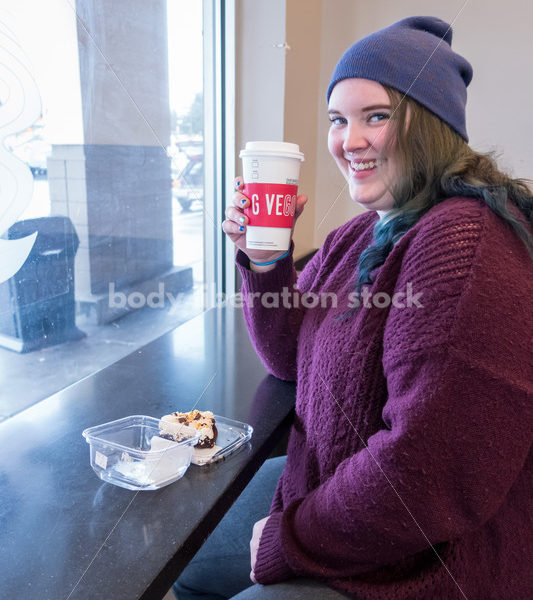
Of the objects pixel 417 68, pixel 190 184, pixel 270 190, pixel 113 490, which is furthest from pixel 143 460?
pixel 190 184

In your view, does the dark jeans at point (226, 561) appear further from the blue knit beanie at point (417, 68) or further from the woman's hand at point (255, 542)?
the blue knit beanie at point (417, 68)

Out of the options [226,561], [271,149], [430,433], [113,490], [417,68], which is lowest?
[226,561]

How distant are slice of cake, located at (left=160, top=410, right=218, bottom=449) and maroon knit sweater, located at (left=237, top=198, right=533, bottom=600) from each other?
0.50 feet

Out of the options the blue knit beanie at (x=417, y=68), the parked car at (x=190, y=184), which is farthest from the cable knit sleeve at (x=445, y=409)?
the parked car at (x=190, y=184)

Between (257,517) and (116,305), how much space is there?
2.11 feet

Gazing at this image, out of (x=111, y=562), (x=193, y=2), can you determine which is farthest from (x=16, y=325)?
(x=193, y=2)

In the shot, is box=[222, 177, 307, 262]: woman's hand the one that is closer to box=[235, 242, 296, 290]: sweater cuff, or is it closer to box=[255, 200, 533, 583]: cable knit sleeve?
box=[235, 242, 296, 290]: sweater cuff

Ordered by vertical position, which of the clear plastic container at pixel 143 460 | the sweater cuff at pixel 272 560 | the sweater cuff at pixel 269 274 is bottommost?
the sweater cuff at pixel 272 560

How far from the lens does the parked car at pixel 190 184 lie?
1525 mm

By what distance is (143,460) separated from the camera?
75 centimetres

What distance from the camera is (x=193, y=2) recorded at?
4.91ft

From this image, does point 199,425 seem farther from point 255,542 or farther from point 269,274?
point 269,274

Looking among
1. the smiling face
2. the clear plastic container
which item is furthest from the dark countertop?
the smiling face

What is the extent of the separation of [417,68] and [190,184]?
99 cm
